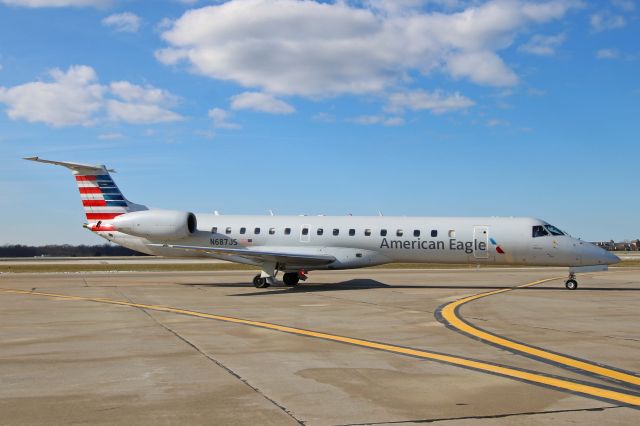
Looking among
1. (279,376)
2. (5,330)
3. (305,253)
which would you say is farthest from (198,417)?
(305,253)

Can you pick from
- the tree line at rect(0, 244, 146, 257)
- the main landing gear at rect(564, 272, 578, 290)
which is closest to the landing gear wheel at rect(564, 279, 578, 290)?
the main landing gear at rect(564, 272, 578, 290)

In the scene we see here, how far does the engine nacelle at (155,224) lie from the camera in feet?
88.4

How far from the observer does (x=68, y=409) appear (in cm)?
630

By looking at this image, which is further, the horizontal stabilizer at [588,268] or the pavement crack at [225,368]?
Answer: the horizontal stabilizer at [588,268]

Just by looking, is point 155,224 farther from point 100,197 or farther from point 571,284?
point 571,284

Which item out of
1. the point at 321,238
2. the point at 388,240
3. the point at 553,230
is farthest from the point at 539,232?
the point at 321,238

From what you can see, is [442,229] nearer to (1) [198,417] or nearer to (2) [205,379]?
(2) [205,379]

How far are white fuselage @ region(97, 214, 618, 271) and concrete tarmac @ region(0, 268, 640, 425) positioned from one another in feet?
19.0

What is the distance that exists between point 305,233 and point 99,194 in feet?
33.0

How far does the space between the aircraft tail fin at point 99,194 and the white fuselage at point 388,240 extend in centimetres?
98

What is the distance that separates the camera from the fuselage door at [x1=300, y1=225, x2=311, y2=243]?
2681 centimetres

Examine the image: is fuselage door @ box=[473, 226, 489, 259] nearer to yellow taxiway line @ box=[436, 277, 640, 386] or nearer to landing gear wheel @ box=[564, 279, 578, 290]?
landing gear wheel @ box=[564, 279, 578, 290]

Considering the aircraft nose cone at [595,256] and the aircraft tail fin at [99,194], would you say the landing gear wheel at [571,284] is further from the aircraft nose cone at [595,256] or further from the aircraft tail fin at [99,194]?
the aircraft tail fin at [99,194]

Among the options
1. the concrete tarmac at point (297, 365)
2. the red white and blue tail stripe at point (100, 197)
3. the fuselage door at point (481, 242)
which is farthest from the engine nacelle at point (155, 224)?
the fuselage door at point (481, 242)
